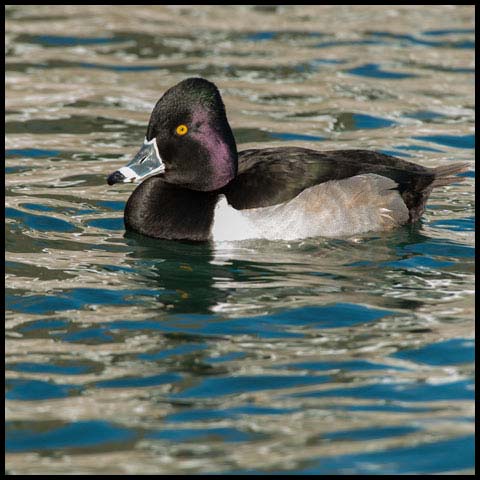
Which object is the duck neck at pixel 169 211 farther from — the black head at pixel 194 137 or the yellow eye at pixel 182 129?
the yellow eye at pixel 182 129

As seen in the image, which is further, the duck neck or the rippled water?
the duck neck

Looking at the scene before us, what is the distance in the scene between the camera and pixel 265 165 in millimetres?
9383

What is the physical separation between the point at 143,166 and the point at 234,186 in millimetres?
706

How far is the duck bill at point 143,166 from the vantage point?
9.30m

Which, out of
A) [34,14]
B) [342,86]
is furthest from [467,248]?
[34,14]

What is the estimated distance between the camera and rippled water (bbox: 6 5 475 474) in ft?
19.6

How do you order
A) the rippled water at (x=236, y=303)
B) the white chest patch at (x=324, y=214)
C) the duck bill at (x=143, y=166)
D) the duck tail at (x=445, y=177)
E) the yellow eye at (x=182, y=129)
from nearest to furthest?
1. the rippled water at (x=236, y=303)
2. the white chest patch at (x=324, y=214)
3. the duck bill at (x=143, y=166)
4. the yellow eye at (x=182, y=129)
5. the duck tail at (x=445, y=177)

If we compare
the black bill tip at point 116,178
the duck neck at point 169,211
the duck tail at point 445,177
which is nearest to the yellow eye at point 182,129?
the duck neck at point 169,211

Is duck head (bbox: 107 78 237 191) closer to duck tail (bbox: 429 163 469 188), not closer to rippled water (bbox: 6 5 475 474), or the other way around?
rippled water (bbox: 6 5 475 474)

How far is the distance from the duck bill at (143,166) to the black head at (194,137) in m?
0.04

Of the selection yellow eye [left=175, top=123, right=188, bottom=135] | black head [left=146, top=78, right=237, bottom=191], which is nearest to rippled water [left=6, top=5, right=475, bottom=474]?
black head [left=146, top=78, right=237, bottom=191]

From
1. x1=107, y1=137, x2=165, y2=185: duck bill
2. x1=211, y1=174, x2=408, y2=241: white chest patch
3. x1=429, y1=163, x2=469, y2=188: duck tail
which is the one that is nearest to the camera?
x1=211, y1=174, x2=408, y2=241: white chest patch

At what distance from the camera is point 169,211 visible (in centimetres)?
938

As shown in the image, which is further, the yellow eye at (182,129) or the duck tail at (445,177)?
the duck tail at (445,177)
